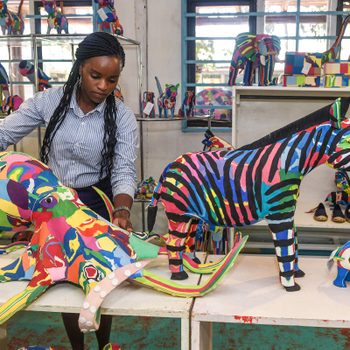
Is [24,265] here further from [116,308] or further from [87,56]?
[87,56]

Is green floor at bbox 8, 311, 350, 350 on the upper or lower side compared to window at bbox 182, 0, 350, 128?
lower

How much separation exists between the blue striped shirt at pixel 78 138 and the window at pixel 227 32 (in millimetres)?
1229

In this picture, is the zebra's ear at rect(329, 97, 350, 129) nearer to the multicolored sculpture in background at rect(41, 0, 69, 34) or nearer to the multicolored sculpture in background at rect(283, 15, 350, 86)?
the multicolored sculpture in background at rect(283, 15, 350, 86)

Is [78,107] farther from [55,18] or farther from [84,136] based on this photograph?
[55,18]

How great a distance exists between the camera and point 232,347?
167cm

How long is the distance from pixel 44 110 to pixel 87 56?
0.91ft

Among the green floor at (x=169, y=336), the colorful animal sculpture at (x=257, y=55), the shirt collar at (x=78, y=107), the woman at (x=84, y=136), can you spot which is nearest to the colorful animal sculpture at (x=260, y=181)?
the woman at (x=84, y=136)

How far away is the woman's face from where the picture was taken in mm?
1166

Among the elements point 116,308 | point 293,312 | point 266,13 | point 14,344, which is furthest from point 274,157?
point 266,13

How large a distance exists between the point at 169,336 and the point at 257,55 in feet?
3.99

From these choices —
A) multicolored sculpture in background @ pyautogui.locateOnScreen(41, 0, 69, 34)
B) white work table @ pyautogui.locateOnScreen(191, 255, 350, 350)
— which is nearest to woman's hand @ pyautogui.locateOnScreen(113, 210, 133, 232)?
white work table @ pyautogui.locateOnScreen(191, 255, 350, 350)

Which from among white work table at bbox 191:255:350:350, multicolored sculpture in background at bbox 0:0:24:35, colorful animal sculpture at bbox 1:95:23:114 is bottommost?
white work table at bbox 191:255:350:350

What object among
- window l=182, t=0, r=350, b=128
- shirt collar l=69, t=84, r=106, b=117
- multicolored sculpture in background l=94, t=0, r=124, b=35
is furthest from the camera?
window l=182, t=0, r=350, b=128

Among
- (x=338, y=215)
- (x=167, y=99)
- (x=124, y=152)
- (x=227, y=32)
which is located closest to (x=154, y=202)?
(x=124, y=152)
